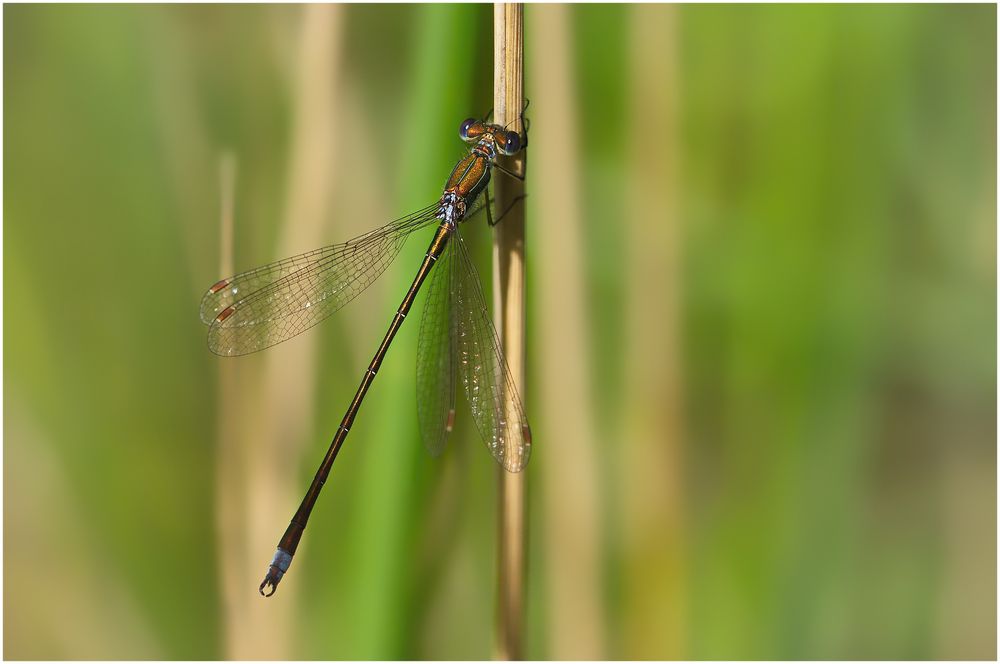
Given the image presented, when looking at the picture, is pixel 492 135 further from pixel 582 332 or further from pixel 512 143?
pixel 582 332

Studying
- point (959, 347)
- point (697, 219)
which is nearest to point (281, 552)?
point (697, 219)

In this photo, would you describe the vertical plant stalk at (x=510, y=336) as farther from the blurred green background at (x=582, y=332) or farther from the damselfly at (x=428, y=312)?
the blurred green background at (x=582, y=332)

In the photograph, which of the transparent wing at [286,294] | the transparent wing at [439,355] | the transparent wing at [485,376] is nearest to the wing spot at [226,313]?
the transparent wing at [286,294]

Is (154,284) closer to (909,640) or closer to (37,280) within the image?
(37,280)

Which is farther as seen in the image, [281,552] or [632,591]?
[632,591]

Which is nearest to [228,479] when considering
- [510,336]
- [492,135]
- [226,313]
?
[226,313]
